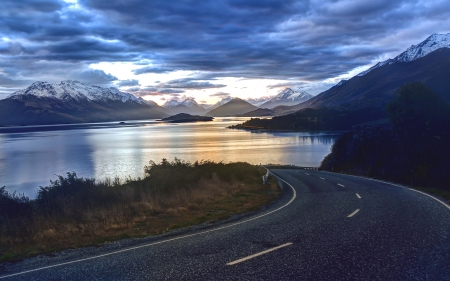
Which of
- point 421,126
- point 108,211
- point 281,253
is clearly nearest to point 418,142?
point 421,126

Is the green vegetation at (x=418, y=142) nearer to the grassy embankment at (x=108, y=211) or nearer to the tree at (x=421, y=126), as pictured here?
the tree at (x=421, y=126)

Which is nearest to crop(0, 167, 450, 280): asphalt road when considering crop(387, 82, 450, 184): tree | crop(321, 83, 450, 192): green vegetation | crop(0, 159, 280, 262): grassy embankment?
crop(0, 159, 280, 262): grassy embankment

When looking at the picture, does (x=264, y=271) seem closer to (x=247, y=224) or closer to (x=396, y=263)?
(x=396, y=263)

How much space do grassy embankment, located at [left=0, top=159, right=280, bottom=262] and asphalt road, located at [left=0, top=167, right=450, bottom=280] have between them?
1608mm

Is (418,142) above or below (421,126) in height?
below

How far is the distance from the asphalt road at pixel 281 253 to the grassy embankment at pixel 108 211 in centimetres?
161

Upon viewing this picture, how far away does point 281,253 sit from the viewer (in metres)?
10.5

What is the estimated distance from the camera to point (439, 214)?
1508 centimetres

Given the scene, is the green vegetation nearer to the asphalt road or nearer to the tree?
the tree

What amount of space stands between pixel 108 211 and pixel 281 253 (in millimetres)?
10315

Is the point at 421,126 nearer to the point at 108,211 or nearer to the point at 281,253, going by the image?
the point at 108,211

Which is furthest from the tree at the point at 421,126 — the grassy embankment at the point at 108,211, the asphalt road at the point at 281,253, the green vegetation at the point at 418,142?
the asphalt road at the point at 281,253

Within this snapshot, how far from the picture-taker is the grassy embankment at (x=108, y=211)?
Result: 538 inches

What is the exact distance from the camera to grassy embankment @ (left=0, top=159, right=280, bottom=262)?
44.8ft
